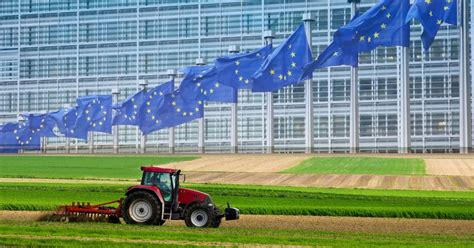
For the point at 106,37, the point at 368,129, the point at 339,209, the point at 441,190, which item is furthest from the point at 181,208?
the point at 106,37

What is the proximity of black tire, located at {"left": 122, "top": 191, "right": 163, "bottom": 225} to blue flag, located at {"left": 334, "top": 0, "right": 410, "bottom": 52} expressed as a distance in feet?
145

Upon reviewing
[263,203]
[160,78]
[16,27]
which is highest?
[16,27]

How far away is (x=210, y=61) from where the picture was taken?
13138 cm

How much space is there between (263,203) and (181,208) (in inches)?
454

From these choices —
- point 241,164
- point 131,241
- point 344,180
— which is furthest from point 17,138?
point 131,241

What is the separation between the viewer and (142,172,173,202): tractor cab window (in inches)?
1304

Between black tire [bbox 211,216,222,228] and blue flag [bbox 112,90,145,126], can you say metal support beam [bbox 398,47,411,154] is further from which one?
black tire [bbox 211,216,222,228]

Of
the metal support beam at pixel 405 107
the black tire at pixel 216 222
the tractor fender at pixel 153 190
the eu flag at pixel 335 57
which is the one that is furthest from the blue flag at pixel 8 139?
the black tire at pixel 216 222

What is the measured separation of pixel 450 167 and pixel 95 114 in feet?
193

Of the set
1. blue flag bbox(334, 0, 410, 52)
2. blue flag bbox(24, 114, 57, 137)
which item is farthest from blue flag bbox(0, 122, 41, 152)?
blue flag bbox(334, 0, 410, 52)

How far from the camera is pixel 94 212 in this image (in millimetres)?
33625

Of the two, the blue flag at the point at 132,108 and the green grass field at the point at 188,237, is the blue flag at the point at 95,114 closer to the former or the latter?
the blue flag at the point at 132,108

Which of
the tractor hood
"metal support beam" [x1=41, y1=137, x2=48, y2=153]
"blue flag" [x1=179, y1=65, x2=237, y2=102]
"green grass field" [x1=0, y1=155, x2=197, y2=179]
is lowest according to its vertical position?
"green grass field" [x1=0, y1=155, x2=197, y2=179]

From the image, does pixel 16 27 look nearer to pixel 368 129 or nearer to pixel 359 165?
pixel 368 129
